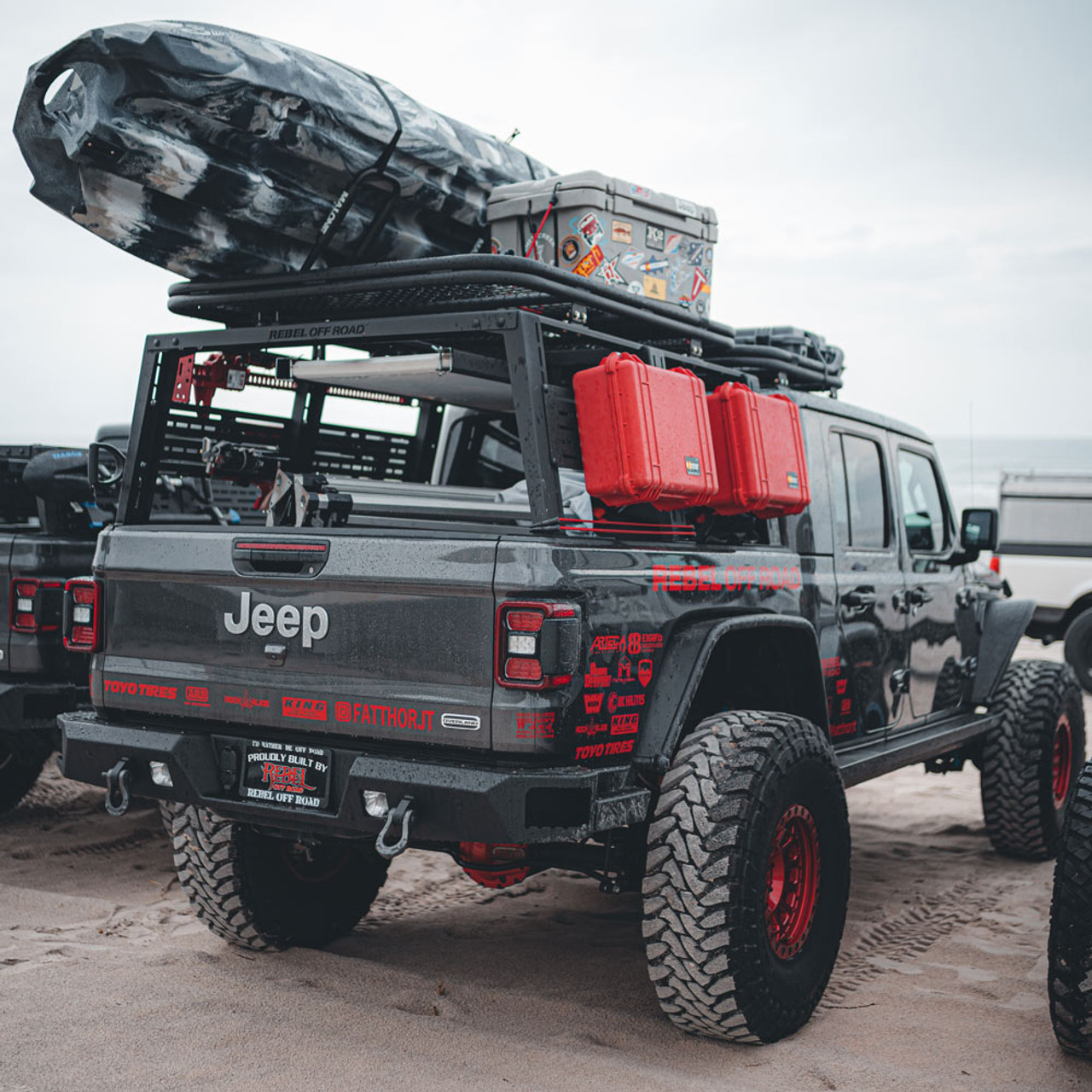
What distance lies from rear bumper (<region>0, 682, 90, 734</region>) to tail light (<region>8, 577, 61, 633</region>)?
24 centimetres

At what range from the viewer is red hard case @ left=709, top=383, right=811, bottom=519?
13.2 feet

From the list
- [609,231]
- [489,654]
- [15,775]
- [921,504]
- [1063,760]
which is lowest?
[1063,760]

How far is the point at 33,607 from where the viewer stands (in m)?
5.43

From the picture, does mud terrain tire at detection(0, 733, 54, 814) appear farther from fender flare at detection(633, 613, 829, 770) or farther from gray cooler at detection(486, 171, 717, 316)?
fender flare at detection(633, 613, 829, 770)

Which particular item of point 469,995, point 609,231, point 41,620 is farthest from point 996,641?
point 41,620

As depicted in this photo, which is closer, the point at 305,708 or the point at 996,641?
the point at 305,708

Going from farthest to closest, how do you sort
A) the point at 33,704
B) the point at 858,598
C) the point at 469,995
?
the point at 33,704
the point at 858,598
the point at 469,995

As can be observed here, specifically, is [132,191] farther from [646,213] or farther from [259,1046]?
[259,1046]

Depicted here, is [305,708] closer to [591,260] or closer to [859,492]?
[591,260]

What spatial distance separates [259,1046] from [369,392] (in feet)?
9.08

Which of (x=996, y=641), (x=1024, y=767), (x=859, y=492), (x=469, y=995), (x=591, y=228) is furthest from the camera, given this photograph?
(x=996, y=641)

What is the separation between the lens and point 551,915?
518 centimetres

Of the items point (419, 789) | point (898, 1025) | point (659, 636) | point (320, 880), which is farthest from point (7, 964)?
point (898, 1025)

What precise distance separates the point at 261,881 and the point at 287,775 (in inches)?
40.0
